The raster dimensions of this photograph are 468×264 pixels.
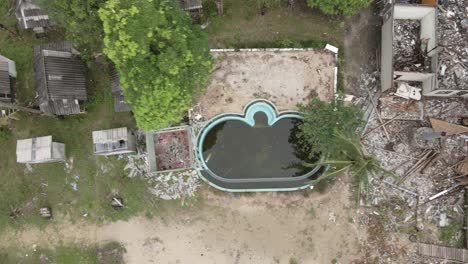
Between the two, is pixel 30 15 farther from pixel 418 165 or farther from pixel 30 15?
pixel 418 165

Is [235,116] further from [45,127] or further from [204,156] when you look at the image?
[45,127]

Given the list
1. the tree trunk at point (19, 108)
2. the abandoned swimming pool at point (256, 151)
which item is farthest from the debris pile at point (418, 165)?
the tree trunk at point (19, 108)

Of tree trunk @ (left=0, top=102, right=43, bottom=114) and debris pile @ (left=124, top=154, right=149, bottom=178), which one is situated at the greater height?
tree trunk @ (left=0, top=102, right=43, bottom=114)

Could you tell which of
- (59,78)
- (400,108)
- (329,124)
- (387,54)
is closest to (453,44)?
(387,54)

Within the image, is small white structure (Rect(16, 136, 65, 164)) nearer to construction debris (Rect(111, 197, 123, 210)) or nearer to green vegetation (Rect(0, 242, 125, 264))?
construction debris (Rect(111, 197, 123, 210))

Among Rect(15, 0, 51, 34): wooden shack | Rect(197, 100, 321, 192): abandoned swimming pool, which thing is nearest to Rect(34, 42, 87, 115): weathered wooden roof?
Rect(15, 0, 51, 34): wooden shack
